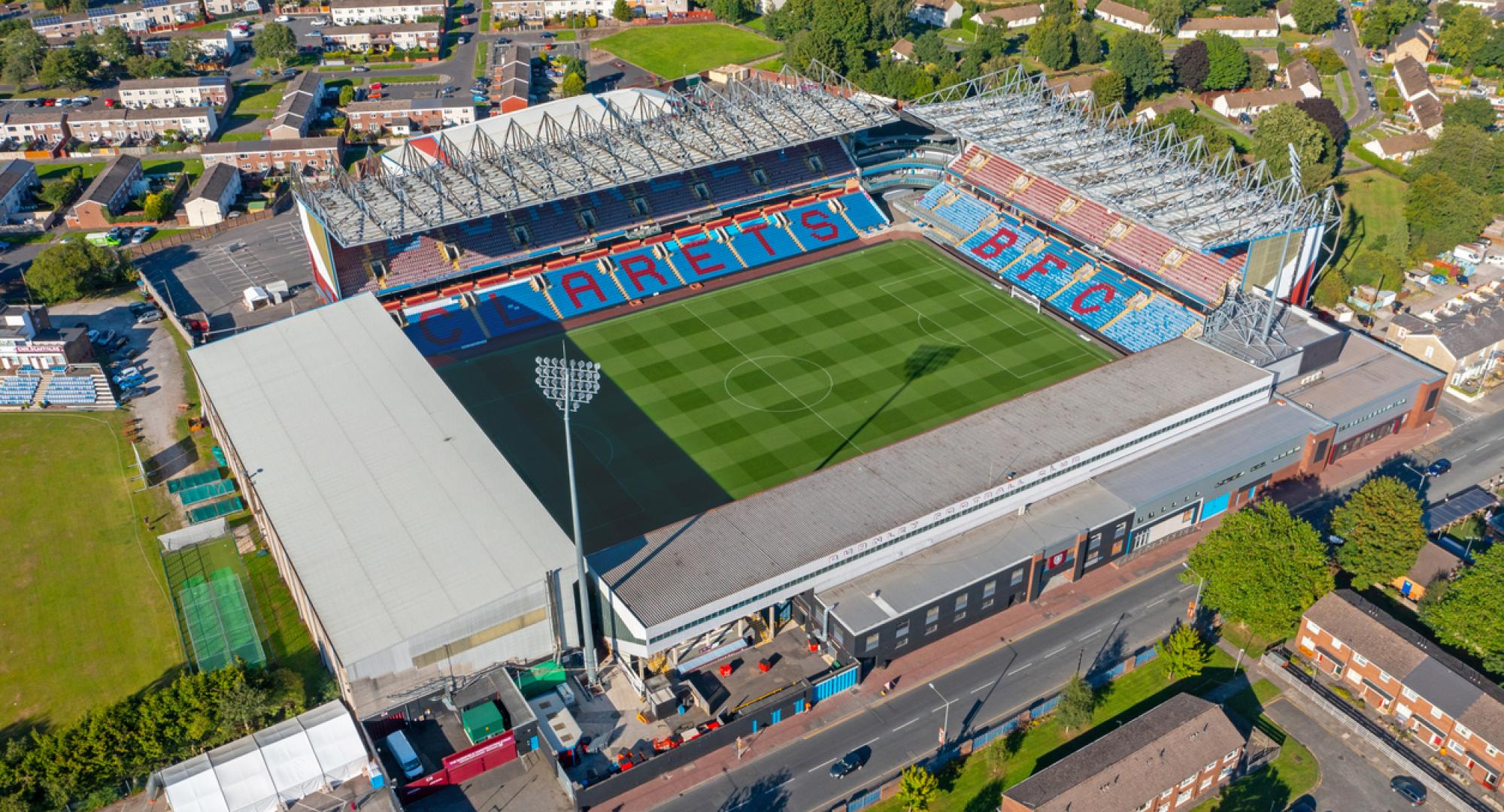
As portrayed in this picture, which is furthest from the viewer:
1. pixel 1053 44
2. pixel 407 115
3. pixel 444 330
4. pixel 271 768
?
pixel 1053 44

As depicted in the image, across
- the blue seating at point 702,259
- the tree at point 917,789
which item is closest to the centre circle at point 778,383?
the blue seating at point 702,259

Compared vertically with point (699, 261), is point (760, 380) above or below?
below

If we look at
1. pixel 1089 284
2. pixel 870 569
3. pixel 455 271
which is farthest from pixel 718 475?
pixel 1089 284

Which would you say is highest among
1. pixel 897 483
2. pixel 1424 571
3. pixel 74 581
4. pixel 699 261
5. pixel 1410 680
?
pixel 897 483

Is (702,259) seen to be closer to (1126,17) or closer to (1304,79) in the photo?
(1304,79)

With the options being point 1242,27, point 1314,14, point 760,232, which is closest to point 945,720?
point 760,232

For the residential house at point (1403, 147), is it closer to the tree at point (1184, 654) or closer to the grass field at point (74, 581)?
the tree at point (1184, 654)

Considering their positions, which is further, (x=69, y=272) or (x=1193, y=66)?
(x=1193, y=66)

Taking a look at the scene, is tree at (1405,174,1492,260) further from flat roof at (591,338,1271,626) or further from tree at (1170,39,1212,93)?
tree at (1170,39,1212,93)
